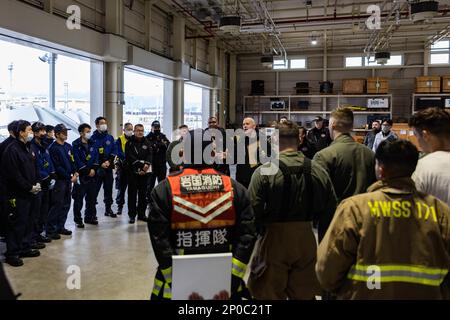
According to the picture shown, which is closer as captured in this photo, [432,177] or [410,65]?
[432,177]

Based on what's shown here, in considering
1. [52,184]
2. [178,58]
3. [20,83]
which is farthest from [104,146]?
[178,58]

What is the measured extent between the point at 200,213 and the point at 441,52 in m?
14.7

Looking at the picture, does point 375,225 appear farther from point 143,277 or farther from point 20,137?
point 20,137

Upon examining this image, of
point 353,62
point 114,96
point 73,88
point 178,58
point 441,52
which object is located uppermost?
point 441,52

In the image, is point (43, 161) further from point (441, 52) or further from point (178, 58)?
point (441, 52)

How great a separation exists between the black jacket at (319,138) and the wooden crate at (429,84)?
314 inches

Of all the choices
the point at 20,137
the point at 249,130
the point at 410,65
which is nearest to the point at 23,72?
the point at 20,137

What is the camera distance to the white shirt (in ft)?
6.18

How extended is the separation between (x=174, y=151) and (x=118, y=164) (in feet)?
13.5

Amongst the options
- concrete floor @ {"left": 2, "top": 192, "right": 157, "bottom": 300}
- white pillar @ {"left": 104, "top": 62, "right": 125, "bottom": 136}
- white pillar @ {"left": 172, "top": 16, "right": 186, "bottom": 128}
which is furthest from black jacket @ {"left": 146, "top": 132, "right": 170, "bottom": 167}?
white pillar @ {"left": 172, "top": 16, "right": 186, "bottom": 128}

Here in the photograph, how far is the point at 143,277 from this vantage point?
3.57 meters

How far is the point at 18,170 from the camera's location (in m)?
3.90

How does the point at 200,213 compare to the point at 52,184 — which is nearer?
the point at 200,213

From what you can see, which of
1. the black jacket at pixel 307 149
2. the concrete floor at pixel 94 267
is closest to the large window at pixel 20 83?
the concrete floor at pixel 94 267
